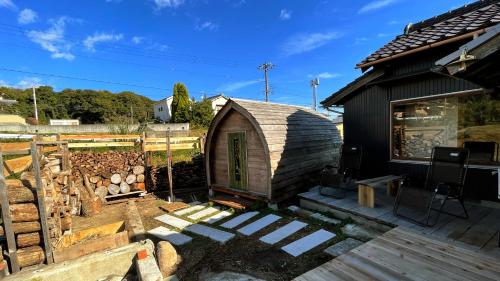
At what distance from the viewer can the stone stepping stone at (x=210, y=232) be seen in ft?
15.5

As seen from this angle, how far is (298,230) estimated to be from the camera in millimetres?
4652

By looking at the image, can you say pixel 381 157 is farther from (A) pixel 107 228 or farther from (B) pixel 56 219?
(B) pixel 56 219

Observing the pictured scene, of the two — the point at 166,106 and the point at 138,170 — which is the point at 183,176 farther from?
the point at 166,106

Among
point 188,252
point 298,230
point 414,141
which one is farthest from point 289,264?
point 414,141

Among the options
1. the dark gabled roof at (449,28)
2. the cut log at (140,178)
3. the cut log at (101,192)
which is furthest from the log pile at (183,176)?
the dark gabled roof at (449,28)

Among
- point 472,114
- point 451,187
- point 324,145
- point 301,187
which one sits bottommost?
point 301,187

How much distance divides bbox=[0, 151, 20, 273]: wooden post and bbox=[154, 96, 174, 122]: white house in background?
143ft

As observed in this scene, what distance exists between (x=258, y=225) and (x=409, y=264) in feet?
9.51

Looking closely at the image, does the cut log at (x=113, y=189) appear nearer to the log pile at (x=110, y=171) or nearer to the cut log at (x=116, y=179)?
the log pile at (x=110, y=171)

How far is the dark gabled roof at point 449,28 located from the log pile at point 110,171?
24.1ft

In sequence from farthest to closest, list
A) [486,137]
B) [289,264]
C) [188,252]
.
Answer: [486,137]
[188,252]
[289,264]

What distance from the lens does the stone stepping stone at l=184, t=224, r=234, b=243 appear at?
186 inches

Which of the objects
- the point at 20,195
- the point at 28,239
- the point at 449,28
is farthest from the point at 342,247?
the point at 20,195

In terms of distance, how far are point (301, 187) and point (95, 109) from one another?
53.3 m
